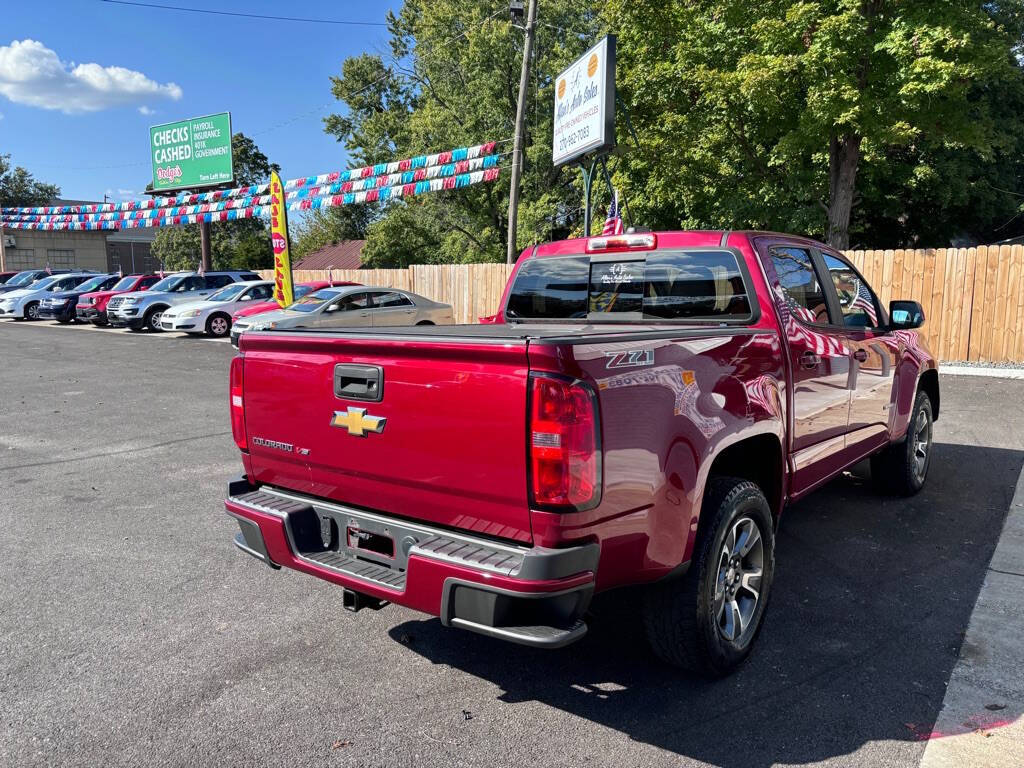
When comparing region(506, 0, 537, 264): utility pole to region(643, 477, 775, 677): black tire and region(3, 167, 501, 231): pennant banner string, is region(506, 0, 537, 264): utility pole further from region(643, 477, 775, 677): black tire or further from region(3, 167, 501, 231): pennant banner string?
region(643, 477, 775, 677): black tire

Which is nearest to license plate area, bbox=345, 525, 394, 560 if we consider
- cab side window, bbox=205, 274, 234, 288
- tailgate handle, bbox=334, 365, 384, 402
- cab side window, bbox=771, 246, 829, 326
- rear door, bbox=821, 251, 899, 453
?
tailgate handle, bbox=334, 365, 384, 402

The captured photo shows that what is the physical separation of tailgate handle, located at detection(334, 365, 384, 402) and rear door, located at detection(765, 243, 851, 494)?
2.09 meters

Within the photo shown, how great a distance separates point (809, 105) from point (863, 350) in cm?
1367

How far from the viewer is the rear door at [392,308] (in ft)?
54.3

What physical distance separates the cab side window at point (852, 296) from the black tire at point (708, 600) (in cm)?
197

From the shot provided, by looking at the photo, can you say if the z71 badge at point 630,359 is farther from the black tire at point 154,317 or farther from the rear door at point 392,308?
→ the black tire at point 154,317

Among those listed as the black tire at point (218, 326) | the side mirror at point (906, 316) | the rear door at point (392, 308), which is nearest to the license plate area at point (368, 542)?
the side mirror at point (906, 316)

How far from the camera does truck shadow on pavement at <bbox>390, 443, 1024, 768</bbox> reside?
2.79m

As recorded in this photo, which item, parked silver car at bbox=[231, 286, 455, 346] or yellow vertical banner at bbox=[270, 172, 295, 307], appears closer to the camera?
parked silver car at bbox=[231, 286, 455, 346]

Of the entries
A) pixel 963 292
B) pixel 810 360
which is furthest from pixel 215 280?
pixel 810 360

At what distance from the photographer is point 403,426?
272cm

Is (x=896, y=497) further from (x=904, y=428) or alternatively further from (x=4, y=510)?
(x=4, y=510)

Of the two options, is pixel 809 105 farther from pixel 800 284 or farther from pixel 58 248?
pixel 58 248

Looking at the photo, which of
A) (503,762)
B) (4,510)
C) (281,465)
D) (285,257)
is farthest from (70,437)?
(285,257)
